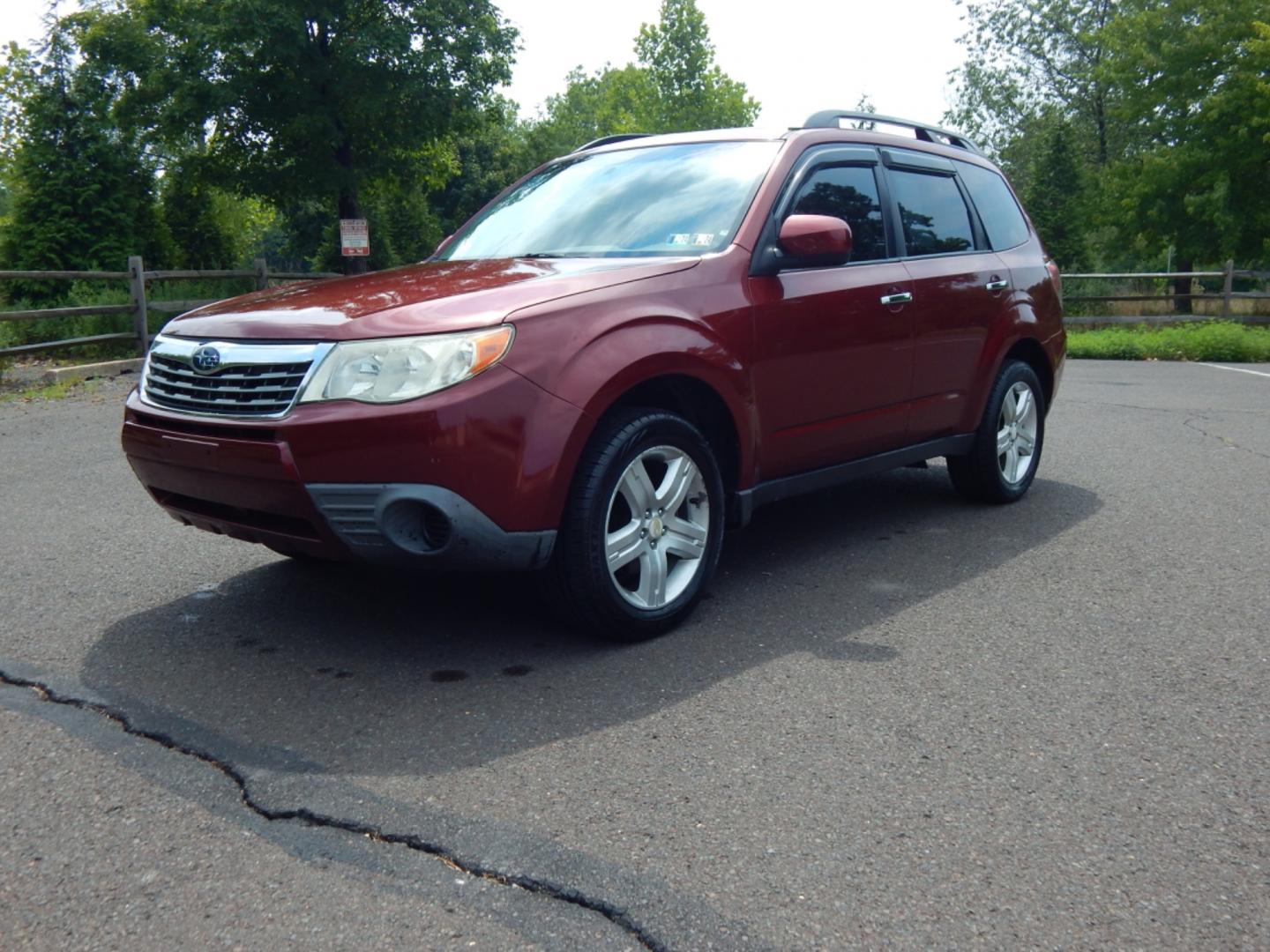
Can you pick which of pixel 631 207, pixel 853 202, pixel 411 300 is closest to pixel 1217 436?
pixel 853 202

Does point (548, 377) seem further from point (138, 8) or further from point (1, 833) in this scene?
point (138, 8)

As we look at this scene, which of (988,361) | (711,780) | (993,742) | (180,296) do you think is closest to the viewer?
(711,780)

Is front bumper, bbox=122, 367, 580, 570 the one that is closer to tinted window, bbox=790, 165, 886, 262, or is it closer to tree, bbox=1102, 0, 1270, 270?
tinted window, bbox=790, 165, 886, 262

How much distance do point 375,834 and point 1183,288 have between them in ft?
108

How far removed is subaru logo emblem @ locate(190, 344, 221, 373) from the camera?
3684mm

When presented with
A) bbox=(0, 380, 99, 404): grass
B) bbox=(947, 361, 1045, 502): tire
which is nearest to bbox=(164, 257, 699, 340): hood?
bbox=(947, 361, 1045, 502): tire

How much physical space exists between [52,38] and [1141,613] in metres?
27.5

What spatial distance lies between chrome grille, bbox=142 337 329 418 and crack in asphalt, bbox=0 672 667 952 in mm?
958

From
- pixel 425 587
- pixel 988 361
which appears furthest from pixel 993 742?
pixel 988 361

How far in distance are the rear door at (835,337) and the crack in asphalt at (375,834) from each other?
7.44 feet

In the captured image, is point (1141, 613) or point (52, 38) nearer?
point (1141, 613)

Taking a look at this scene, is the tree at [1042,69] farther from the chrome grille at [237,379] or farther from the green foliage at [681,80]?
the chrome grille at [237,379]

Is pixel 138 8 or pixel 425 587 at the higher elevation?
pixel 138 8

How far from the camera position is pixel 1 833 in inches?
104
